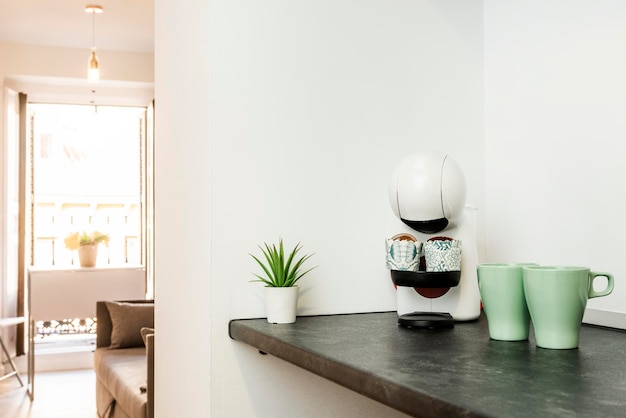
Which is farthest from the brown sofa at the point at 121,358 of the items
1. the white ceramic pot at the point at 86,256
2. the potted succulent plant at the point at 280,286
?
the potted succulent plant at the point at 280,286

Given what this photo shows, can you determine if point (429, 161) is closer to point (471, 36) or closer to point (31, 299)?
point (471, 36)

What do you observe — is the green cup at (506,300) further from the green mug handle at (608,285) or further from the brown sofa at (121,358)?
the brown sofa at (121,358)

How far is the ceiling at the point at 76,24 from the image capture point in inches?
203

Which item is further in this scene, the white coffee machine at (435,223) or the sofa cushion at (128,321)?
the sofa cushion at (128,321)

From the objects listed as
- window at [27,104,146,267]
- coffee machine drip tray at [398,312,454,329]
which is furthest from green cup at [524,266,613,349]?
window at [27,104,146,267]

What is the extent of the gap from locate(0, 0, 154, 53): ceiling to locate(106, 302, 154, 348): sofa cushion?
2148 mm

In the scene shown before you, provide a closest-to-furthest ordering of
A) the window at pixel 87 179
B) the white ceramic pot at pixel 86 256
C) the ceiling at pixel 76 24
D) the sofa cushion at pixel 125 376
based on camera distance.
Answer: the sofa cushion at pixel 125 376 → the ceiling at pixel 76 24 → the white ceramic pot at pixel 86 256 → the window at pixel 87 179

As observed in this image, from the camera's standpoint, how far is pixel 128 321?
481cm

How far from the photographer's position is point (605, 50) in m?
1.48

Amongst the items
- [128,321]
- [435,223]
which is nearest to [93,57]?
[128,321]

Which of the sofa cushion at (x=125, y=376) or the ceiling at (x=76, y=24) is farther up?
the ceiling at (x=76, y=24)

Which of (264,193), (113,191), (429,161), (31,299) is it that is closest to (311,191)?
(264,193)

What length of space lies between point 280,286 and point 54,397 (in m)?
4.42

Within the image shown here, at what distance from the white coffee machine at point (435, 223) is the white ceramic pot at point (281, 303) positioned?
0.75ft
